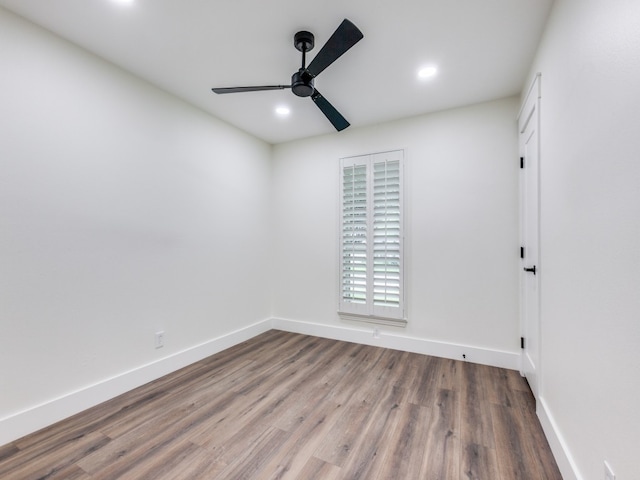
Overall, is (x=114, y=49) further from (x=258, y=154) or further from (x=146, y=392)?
(x=146, y=392)

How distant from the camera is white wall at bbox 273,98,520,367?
9.50 feet

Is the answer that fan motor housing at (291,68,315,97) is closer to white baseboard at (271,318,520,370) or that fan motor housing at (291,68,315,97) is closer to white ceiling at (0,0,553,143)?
white ceiling at (0,0,553,143)

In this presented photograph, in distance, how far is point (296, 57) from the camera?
2289mm

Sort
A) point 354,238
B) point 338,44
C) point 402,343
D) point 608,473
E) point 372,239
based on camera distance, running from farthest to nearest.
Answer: point 354,238, point 372,239, point 402,343, point 338,44, point 608,473

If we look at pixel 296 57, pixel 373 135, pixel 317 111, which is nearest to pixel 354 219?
pixel 373 135

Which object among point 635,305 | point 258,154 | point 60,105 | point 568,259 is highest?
point 258,154

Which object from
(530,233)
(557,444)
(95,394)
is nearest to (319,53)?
(530,233)

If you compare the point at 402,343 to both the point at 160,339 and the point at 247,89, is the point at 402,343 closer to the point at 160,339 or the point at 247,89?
the point at 160,339

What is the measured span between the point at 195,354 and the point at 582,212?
3.27 m

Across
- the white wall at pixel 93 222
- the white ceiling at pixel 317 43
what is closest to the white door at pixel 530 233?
the white ceiling at pixel 317 43

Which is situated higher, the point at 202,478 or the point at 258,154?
the point at 258,154

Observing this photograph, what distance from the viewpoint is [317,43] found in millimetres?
2113

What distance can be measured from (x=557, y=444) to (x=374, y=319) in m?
2.02

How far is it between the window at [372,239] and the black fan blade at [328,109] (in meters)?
1.02
